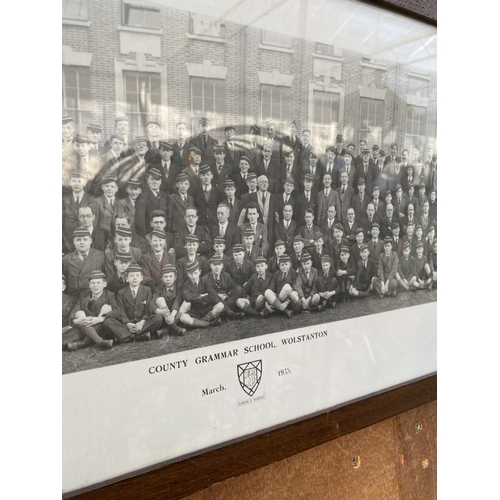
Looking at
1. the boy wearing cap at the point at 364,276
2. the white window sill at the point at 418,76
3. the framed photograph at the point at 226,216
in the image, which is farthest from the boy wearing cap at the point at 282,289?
the white window sill at the point at 418,76

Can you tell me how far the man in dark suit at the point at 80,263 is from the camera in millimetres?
389

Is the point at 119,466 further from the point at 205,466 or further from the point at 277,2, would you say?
the point at 277,2

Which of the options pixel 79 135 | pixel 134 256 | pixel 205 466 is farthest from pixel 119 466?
pixel 79 135

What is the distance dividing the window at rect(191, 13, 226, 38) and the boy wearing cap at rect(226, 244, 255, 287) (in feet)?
0.69

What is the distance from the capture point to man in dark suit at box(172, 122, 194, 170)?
44cm

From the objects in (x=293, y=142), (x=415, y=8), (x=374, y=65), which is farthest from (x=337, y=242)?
(x=415, y=8)

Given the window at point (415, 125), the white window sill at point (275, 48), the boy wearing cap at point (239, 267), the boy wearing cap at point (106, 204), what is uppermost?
the white window sill at point (275, 48)

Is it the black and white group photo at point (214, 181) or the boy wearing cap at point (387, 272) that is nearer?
the black and white group photo at point (214, 181)

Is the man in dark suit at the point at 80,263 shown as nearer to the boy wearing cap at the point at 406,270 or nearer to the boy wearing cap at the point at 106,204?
the boy wearing cap at the point at 106,204

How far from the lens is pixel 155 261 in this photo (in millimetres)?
433

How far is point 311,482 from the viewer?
601mm

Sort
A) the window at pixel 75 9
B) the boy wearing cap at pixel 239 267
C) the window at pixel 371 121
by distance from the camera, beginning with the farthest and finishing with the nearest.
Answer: the window at pixel 371 121 < the boy wearing cap at pixel 239 267 < the window at pixel 75 9

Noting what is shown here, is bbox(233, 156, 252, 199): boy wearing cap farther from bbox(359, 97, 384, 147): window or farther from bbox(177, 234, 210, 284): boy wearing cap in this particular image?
bbox(359, 97, 384, 147): window

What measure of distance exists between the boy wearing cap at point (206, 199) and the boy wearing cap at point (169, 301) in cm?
6
